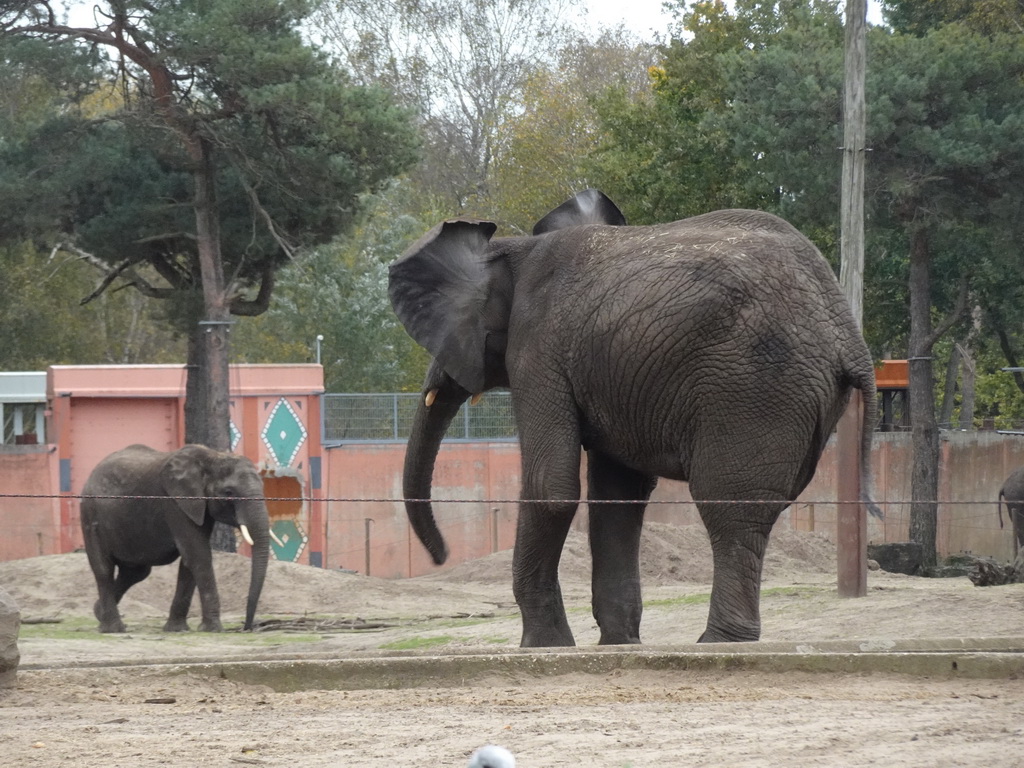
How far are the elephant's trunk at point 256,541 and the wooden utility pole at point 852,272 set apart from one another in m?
6.41

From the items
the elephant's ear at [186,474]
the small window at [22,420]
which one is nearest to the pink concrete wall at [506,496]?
the small window at [22,420]

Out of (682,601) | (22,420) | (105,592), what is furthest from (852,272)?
(22,420)

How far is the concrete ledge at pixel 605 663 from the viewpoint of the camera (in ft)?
24.5

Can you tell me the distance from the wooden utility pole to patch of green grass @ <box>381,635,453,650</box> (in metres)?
3.60

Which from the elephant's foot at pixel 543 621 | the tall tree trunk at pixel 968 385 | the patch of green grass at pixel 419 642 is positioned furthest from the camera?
the tall tree trunk at pixel 968 385

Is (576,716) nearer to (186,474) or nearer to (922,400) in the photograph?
(186,474)

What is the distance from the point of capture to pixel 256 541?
668 inches

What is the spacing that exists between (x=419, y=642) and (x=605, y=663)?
6.45 m

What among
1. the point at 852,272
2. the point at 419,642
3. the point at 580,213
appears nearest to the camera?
the point at 580,213

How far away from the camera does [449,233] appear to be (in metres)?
10.2

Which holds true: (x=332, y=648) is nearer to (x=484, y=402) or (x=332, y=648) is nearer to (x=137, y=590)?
(x=137, y=590)

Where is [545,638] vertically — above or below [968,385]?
below

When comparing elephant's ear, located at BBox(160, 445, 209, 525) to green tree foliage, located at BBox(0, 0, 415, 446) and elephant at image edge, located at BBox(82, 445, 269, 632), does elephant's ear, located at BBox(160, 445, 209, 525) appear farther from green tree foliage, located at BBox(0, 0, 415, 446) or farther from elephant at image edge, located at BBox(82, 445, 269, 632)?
green tree foliage, located at BBox(0, 0, 415, 446)

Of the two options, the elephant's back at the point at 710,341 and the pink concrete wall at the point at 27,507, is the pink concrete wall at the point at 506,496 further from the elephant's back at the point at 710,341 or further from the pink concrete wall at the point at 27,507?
the elephant's back at the point at 710,341
